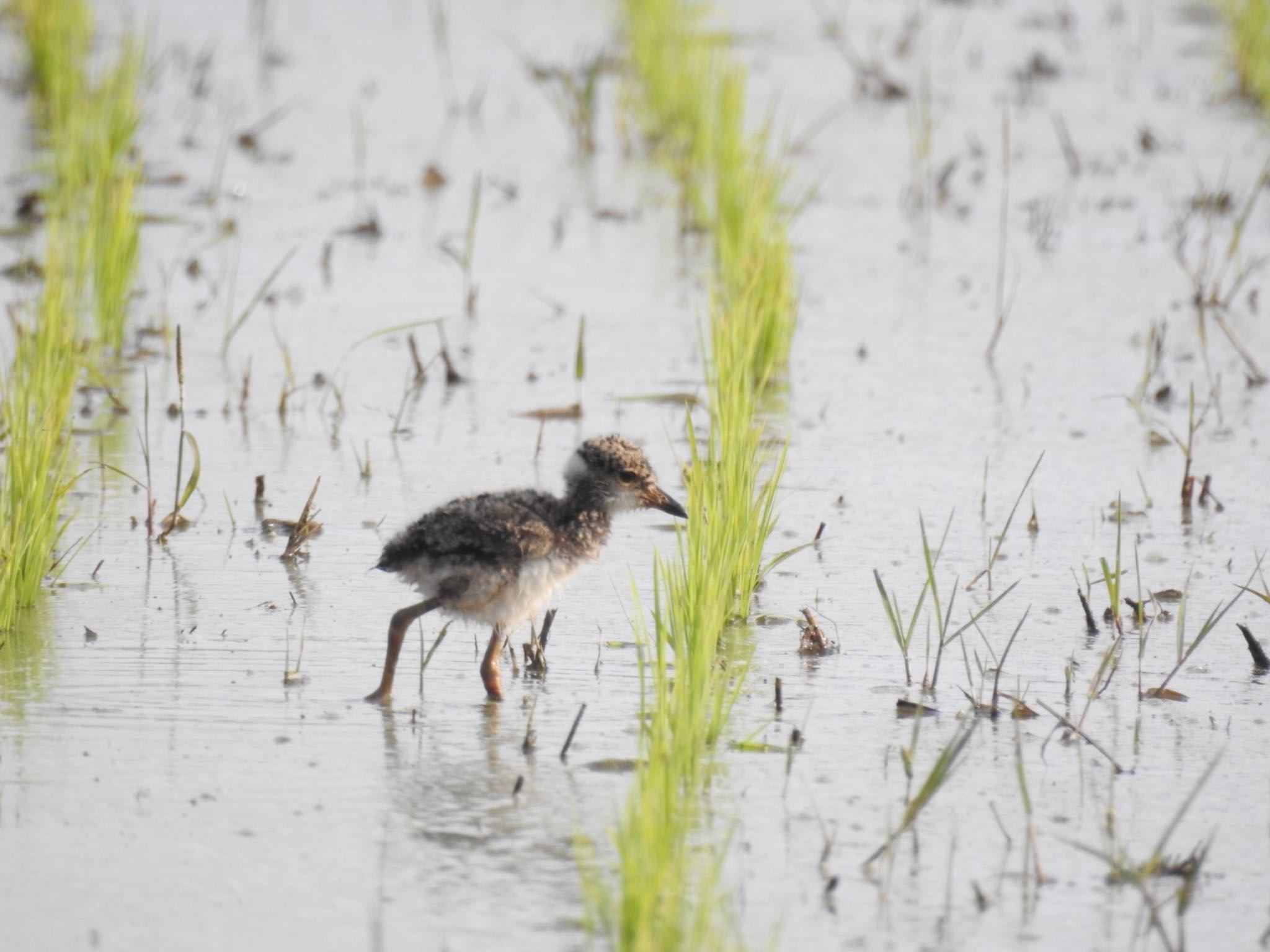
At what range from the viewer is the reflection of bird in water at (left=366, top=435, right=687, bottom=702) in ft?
15.5

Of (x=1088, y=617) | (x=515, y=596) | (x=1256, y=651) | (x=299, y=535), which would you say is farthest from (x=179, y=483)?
(x=1256, y=651)

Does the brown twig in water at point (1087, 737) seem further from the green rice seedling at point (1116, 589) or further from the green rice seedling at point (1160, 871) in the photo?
the green rice seedling at point (1116, 589)

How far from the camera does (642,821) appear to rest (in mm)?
3236

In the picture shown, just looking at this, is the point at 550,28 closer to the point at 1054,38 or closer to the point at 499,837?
the point at 1054,38

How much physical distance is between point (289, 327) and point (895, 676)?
173 inches

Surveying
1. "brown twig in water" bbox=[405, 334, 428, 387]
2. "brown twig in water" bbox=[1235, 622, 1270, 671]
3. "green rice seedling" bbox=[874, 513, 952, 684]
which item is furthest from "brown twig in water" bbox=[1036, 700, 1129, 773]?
"brown twig in water" bbox=[405, 334, 428, 387]

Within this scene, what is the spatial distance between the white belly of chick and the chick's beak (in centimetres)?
36

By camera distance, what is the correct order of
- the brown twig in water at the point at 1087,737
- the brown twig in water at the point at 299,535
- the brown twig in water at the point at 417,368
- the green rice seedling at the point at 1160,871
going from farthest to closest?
1. the brown twig in water at the point at 417,368
2. the brown twig in water at the point at 299,535
3. the brown twig in water at the point at 1087,737
4. the green rice seedling at the point at 1160,871

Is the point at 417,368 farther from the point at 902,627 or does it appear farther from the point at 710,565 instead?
the point at 710,565

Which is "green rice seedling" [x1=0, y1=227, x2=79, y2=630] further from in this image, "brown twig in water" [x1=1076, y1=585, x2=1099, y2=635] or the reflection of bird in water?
"brown twig in water" [x1=1076, y1=585, x2=1099, y2=635]

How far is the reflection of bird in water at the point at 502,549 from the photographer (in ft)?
15.5

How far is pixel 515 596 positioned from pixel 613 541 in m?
1.45

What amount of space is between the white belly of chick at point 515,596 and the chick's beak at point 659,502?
36 cm

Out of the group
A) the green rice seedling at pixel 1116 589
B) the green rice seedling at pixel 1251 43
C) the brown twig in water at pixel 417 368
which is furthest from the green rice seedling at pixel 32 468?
the green rice seedling at pixel 1251 43
